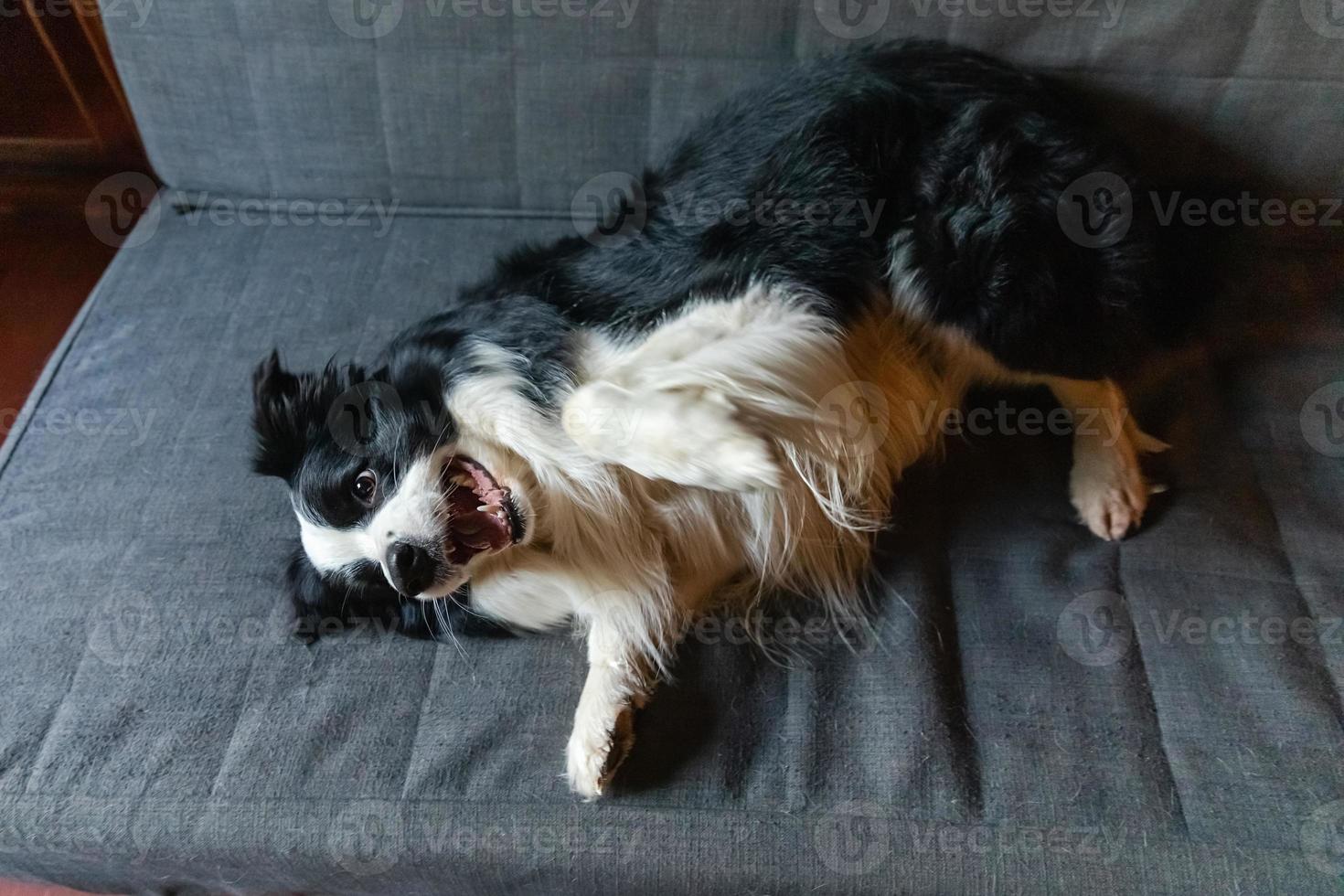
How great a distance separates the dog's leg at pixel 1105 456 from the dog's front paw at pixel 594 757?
3.00 ft

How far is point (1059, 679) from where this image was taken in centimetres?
146

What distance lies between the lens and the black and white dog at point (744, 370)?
146 cm

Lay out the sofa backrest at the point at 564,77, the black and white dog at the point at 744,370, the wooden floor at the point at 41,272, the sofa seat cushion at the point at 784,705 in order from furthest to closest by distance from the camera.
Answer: the wooden floor at the point at 41,272
the sofa backrest at the point at 564,77
the black and white dog at the point at 744,370
the sofa seat cushion at the point at 784,705

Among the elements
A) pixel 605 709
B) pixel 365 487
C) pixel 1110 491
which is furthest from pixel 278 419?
pixel 1110 491

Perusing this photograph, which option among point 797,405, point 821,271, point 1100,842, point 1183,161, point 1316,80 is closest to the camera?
point 1100,842

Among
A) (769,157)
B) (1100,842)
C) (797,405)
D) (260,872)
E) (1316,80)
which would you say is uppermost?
(1316,80)

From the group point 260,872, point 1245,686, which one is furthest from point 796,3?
point 260,872

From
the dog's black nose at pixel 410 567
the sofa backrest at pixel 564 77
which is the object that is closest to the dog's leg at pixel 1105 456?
the sofa backrest at pixel 564 77

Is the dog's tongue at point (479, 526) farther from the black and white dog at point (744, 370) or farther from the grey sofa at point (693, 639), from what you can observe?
the grey sofa at point (693, 639)

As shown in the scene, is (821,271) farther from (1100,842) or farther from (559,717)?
(1100,842)

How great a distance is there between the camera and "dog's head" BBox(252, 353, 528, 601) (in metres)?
1.44

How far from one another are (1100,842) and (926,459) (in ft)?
2.32

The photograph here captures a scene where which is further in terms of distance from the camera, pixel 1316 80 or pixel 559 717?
pixel 1316 80

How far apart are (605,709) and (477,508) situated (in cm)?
38
